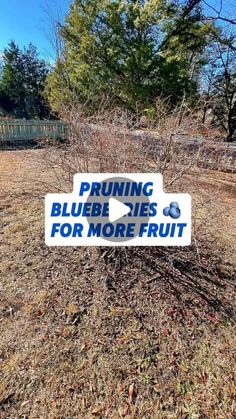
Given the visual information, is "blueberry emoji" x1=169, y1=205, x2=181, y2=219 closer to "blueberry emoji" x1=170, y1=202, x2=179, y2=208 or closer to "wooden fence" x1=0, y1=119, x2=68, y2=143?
"blueberry emoji" x1=170, y1=202, x2=179, y2=208

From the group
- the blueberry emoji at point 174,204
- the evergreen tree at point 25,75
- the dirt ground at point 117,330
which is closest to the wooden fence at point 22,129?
the dirt ground at point 117,330

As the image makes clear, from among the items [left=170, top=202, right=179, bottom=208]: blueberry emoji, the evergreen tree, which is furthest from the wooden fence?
the evergreen tree

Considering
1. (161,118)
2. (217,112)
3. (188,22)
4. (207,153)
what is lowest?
A: (207,153)

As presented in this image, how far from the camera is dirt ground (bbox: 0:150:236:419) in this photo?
1407mm

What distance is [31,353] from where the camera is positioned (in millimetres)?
1612

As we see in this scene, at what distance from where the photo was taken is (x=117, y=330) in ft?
5.94

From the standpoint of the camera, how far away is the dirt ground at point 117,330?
1.41m

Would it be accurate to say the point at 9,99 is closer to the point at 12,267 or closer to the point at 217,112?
the point at 217,112

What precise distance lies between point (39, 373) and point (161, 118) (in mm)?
2214

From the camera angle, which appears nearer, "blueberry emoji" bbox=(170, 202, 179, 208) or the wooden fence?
"blueberry emoji" bbox=(170, 202, 179, 208)

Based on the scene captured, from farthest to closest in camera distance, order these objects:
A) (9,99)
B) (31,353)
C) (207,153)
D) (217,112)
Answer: (9,99), (217,112), (207,153), (31,353)

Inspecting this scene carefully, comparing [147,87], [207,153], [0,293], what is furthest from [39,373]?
[147,87]

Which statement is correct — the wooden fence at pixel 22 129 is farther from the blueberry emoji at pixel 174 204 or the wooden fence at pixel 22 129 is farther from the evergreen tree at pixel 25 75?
the evergreen tree at pixel 25 75

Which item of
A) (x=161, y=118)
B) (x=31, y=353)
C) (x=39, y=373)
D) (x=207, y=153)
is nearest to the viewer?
(x=39, y=373)
